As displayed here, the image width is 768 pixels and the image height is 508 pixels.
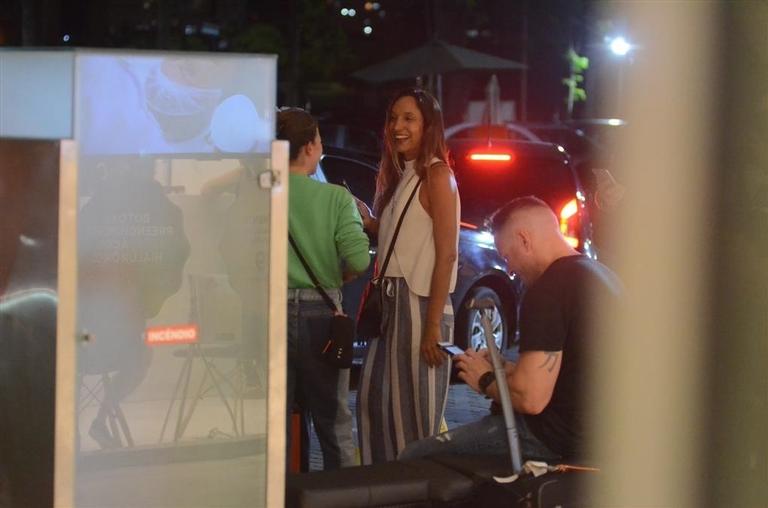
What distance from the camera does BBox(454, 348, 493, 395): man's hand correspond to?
4469 millimetres

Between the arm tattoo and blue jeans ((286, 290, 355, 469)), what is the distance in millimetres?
1009

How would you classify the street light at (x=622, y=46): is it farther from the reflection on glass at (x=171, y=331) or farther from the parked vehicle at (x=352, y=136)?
the parked vehicle at (x=352, y=136)

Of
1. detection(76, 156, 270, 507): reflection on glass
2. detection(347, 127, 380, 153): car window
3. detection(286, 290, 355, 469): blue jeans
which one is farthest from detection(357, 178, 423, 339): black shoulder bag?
detection(347, 127, 380, 153): car window

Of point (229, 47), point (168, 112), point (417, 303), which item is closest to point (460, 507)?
point (417, 303)

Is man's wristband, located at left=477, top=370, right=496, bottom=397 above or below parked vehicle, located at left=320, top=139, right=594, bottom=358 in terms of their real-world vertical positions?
below

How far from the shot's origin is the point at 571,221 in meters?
10.5

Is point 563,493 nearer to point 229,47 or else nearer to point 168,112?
point 168,112

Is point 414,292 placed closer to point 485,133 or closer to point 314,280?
point 314,280

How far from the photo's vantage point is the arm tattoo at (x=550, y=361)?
430cm

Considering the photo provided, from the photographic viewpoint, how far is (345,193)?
5.06 meters

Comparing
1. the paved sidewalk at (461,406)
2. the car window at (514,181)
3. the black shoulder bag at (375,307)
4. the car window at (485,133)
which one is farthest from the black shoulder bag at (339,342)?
the car window at (485,133)

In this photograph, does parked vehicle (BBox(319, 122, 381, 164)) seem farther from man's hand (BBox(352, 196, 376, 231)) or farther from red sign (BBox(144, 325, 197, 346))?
red sign (BBox(144, 325, 197, 346))

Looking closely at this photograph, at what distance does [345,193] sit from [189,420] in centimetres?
174

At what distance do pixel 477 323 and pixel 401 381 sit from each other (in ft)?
15.3
